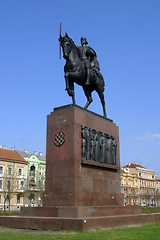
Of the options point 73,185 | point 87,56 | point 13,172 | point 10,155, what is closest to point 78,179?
point 73,185

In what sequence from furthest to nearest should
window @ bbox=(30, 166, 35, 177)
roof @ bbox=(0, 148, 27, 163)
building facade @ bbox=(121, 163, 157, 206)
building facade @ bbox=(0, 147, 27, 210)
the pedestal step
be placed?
building facade @ bbox=(121, 163, 157, 206) → window @ bbox=(30, 166, 35, 177) → roof @ bbox=(0, 148, 27, 163) → building facade @ bbox=(0, 147, 27, 210) → the pedestal step

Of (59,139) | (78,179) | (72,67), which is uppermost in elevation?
(72,67)

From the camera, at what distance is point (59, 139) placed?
13.6 meters

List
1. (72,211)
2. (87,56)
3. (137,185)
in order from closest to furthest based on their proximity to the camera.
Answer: (72,211), (87,56), (137,185)

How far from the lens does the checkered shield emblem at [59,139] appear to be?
531 inches

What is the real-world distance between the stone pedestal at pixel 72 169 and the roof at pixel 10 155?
41641 millimetres

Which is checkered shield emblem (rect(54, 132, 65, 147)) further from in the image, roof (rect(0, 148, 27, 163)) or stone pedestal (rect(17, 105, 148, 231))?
roof (rect(0, 148, 27, 163))

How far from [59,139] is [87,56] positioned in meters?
5.63

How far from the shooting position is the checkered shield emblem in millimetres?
13477

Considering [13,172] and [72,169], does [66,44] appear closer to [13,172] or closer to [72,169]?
[72,169]

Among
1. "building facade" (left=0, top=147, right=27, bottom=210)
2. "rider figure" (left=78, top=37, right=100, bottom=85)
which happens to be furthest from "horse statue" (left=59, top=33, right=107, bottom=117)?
"building facade" (left=0, top=147, right=27, bottom=210)

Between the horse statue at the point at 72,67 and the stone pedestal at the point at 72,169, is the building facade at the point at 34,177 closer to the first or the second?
the stone pedestal at the point at 72,169

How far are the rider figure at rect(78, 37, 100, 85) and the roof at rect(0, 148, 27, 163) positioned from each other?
134 feet

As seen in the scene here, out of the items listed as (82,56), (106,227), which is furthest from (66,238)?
(82,56)
